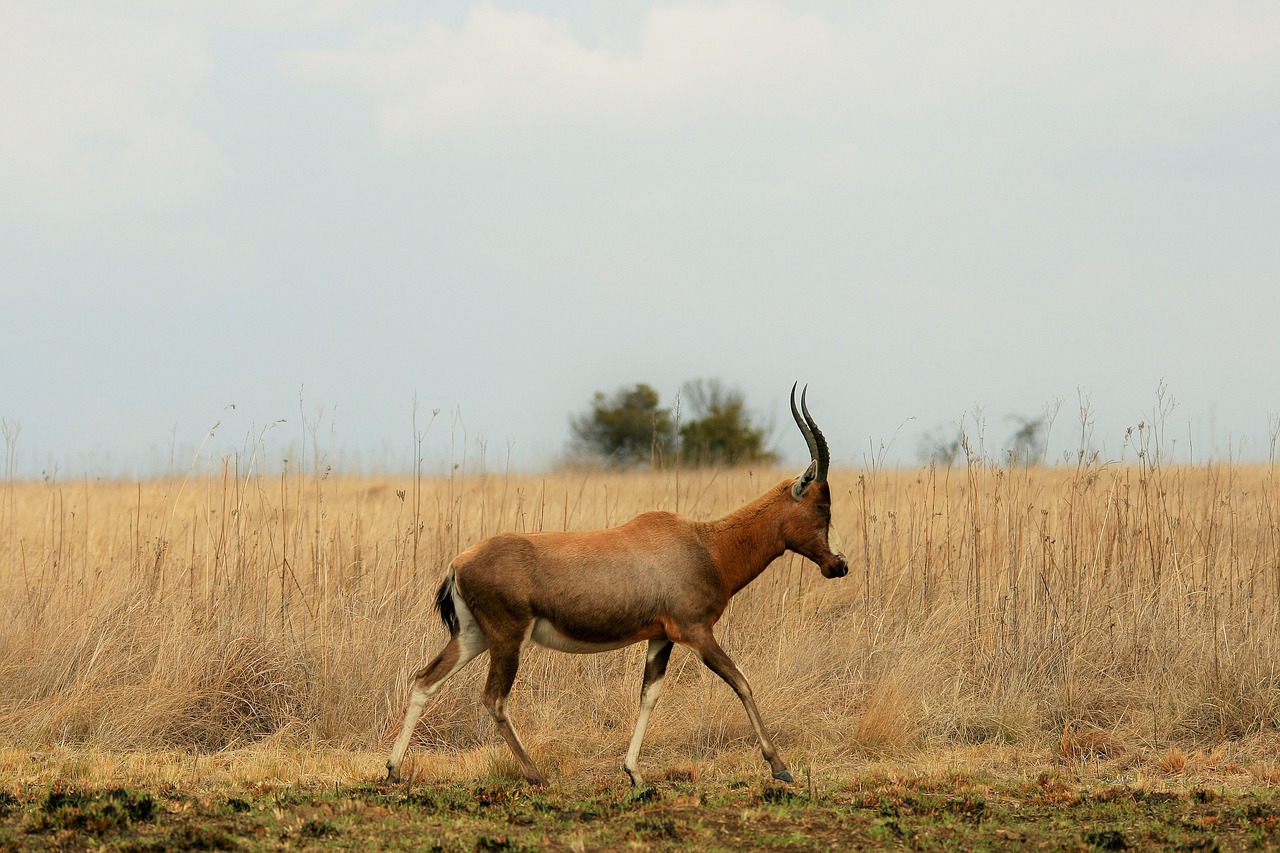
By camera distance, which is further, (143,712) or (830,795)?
(143,712)

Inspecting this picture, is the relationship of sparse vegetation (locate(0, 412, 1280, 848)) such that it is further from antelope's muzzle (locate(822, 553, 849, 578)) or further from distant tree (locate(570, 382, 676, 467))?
distant tree (locate(570, 382, 676, 467))

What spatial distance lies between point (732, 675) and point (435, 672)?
5.43 ft

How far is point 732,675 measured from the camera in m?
6.80

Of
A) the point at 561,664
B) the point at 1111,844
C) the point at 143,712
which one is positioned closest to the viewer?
the point at 1111,844

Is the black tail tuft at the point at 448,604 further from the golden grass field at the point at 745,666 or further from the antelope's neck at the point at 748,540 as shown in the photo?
the antelope's neck at the point at 748,540

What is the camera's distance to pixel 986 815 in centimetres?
625

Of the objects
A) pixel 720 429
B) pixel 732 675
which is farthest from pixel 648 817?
pixel 720 429

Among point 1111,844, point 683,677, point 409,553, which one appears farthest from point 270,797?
point 409,553

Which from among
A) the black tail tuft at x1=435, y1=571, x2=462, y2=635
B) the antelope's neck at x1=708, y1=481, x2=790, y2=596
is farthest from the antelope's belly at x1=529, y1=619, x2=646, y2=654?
the antelope's neck at x1=708, y1=481, x2=790, y2=596

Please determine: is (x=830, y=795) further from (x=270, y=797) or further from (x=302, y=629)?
(x=302, y=629)

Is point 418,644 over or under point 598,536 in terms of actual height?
under

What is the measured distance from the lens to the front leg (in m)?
6.80

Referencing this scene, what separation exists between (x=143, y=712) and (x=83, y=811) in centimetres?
271

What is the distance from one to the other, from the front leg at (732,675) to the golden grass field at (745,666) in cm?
60
